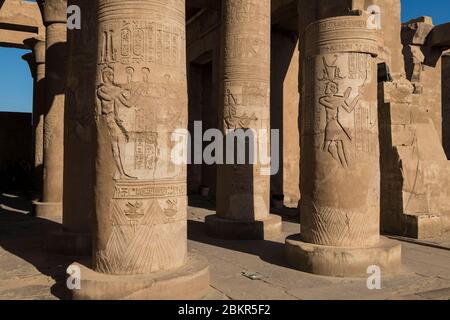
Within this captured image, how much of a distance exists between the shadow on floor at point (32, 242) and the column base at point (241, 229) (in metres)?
2.77

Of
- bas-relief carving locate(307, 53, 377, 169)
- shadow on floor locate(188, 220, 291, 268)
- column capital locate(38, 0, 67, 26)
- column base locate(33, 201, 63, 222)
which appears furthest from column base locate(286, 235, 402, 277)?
column capital locate(38, 0, 67, 26)

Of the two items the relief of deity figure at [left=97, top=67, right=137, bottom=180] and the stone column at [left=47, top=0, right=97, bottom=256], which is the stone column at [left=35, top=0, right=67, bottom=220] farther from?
the relief of deity figure at [left=97, top=67, right=137, bottom=180]

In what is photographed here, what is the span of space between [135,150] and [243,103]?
4.41m

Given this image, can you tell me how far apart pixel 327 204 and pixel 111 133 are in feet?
9.54

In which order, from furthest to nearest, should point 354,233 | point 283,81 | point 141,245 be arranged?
1. point 283,81
2. point 354,233
3. point 141,245

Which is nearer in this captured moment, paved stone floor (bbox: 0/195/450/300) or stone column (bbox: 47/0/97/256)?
paved stone floor (bbox: 0/195/450/300)

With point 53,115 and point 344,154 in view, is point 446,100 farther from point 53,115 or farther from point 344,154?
point 53,115

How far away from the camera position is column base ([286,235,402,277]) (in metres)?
5.07

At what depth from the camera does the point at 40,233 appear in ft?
26.6

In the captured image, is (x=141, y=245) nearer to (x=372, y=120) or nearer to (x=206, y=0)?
(x=372, y=120)

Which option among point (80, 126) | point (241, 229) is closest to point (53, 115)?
point (80, 126)

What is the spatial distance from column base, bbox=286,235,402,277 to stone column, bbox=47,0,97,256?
336cm

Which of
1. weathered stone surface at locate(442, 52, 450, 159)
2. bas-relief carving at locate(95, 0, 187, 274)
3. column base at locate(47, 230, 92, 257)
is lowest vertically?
column base at locate(47, 230, 92, 257)
